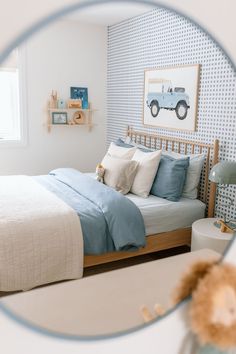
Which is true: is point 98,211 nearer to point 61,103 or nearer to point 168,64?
point 61,103

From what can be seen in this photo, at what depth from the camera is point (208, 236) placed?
1.02 meters

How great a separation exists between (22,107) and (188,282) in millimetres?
648

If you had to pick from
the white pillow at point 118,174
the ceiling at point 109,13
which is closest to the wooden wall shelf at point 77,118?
the white pillow at point 118,174

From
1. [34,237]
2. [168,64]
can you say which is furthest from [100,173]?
[168,64]

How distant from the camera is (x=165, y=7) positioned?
87 centimetres

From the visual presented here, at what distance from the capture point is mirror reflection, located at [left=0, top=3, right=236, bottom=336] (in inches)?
30.3

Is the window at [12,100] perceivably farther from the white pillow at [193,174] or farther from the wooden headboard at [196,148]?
the white pillow at [193,174]

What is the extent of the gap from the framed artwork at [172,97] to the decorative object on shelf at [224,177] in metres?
0.15

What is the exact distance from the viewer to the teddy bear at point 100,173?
35.7 inches

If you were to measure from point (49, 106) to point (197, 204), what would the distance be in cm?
53

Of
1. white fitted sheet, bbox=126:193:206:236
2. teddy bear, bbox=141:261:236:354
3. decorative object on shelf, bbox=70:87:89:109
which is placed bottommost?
teddy bear, bbox=141:261:236:354

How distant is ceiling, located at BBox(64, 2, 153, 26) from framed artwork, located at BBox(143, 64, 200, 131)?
16 cm

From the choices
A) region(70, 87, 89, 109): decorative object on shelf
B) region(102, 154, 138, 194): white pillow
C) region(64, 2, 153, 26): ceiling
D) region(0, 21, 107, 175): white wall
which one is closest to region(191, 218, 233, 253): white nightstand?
region(102, 154, 138, 194): white pillow

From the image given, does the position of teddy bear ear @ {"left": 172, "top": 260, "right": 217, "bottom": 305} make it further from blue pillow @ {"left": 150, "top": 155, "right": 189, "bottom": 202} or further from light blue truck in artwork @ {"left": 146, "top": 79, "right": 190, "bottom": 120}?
light blue truck in artwork @ {"left": 146, "top": 79, "right": 190, "bottom": 120}
